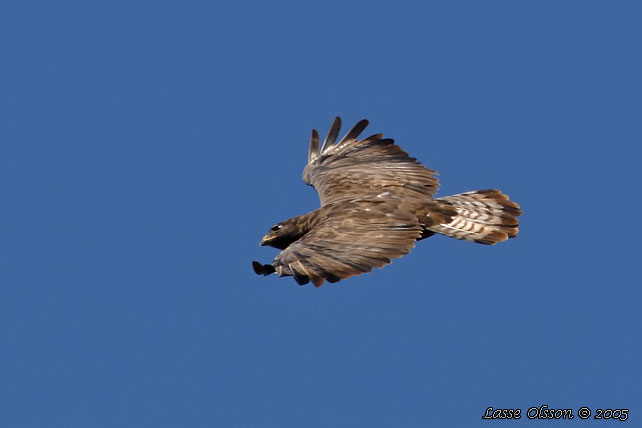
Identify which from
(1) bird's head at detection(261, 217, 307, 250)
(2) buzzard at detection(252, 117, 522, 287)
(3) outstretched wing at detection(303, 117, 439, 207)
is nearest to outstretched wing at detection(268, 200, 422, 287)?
(2) buzzard at detection(252, 117, 522, 287)

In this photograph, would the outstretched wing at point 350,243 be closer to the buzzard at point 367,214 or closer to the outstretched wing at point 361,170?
the buzzard at point 367,214

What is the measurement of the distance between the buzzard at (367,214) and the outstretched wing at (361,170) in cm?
1

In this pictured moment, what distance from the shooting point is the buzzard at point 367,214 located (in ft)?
42.3

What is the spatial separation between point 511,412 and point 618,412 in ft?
4.08

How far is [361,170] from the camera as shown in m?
16.7

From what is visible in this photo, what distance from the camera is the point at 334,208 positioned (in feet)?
48.8

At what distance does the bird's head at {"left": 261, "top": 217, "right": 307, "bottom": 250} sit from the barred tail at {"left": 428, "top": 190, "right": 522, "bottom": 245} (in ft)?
5.82

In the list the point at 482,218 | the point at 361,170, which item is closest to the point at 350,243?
the point at 482,218

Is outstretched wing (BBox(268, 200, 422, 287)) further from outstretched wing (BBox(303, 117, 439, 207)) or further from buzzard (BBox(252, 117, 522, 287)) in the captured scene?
outstretched wing (BBox(303, 117, 439, 207))

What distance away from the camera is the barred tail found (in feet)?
47.6

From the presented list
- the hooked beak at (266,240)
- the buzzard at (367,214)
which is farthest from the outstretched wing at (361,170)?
the hooked beak at (266,240)

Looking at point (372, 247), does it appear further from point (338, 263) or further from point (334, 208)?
point (334, 208)

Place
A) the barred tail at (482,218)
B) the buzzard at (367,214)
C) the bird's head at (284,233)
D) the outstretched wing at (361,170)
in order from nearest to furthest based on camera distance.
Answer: the buzzard at (367,214)
the barred tail at (482,218)
the bird's head at (284,233)
the outstretched wing at (361,170)

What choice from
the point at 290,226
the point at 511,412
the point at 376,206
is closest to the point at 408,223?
the point at 376,206
